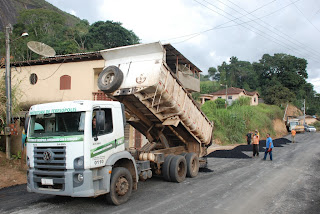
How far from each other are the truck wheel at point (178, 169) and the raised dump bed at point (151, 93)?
23.1 inches

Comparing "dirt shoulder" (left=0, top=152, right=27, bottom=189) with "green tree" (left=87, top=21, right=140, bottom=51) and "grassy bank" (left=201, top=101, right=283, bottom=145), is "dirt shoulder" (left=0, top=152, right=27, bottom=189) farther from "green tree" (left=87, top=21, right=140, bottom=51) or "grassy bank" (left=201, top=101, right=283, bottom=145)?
"green tree" (left=87, top=21, right=140, bottom=51)

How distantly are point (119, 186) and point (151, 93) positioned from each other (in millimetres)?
2899

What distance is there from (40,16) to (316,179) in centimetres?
5185

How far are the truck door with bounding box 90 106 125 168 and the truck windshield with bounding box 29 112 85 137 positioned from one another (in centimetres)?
32

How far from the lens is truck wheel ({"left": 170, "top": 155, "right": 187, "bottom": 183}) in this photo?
863 cm

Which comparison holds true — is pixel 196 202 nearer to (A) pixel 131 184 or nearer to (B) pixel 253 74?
(A) pixel 131 184

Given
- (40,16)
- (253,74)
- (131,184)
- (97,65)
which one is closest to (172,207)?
(131,184)

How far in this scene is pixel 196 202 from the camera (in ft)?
21.2

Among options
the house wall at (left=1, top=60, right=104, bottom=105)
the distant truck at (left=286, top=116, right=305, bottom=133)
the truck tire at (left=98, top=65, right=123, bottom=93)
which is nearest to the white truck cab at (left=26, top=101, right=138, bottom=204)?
the truck tire at (left=98, top=65, right=123, bottom=93)

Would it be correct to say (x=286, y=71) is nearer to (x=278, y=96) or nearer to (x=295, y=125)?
(x=278, y=96)

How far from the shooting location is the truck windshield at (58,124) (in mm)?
5715

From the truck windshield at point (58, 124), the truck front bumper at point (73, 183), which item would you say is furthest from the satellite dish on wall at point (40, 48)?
the truck front bumper at point (73, 183)

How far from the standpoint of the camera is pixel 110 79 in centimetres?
797

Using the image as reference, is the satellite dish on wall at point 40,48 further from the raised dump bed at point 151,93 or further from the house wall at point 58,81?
the raised dump bed at point 151,93
